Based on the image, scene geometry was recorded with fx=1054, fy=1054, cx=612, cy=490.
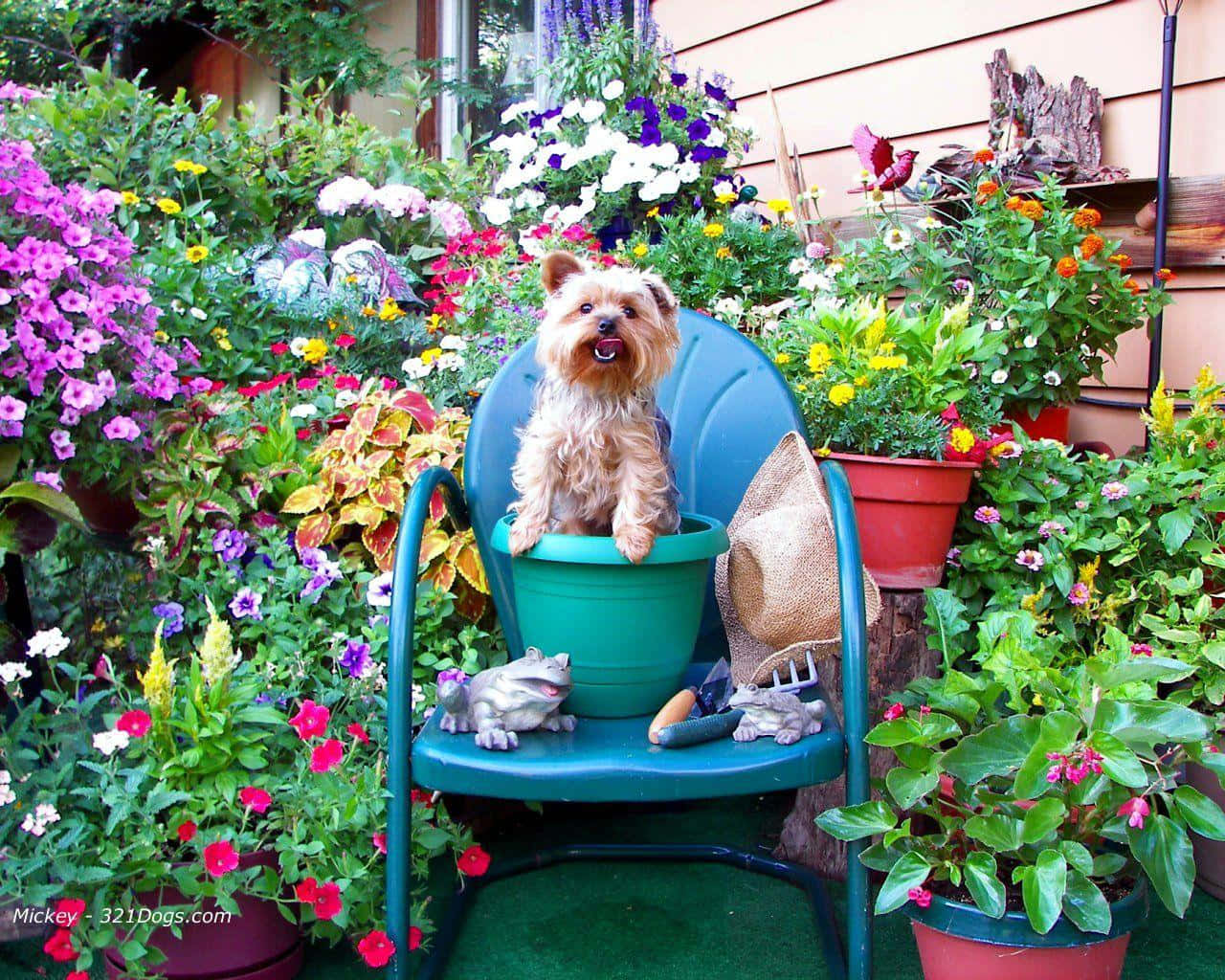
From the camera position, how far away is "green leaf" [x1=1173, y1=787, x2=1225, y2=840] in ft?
5.24

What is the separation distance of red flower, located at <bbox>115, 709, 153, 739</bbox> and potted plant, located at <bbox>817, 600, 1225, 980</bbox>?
1159mm

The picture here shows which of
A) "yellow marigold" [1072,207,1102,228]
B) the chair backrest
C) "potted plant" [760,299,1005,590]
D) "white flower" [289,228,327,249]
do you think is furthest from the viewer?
"white flower" [289,228,327,249]

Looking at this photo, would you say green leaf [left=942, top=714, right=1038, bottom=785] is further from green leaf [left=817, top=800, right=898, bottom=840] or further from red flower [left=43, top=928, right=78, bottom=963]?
red flower [left=43, top=928, right=78, bottom=963]

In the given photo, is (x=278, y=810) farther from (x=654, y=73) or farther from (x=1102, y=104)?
(x=654, y=73)

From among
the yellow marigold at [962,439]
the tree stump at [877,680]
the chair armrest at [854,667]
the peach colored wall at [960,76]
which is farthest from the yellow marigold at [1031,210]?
the chair armrest at [854,667]

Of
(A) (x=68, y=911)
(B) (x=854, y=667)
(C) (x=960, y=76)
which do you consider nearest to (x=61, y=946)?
(A) (x=68, y=911)

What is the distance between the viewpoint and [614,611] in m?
1.82

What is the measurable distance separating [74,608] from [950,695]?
2063mm

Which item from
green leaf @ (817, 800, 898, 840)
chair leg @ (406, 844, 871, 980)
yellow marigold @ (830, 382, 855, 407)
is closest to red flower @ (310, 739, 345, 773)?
chair leg @ (406, 844, 871, 980)

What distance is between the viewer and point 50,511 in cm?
208

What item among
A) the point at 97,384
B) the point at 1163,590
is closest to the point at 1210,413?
the point at 1163,590

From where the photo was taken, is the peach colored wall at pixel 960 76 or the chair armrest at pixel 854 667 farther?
the peach colored wall at pixel 960 76

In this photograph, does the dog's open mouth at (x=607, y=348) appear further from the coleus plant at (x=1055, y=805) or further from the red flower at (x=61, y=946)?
the red flower at (x=61, y=946)

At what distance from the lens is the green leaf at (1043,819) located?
5.24 ft
